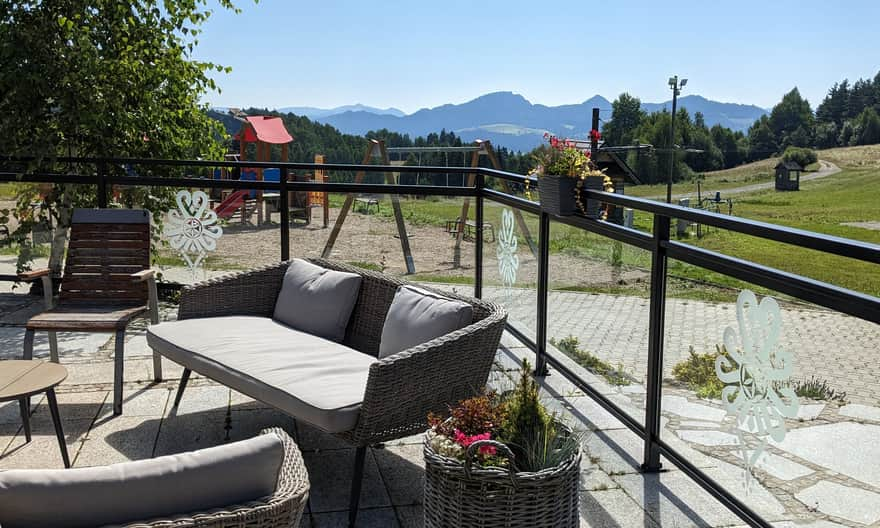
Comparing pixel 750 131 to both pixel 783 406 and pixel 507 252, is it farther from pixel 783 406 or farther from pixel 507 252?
pixel 783 406

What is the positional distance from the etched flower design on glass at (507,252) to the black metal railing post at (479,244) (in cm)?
32

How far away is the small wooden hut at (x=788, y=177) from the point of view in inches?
2530

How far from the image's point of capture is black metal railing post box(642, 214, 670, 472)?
3.04m

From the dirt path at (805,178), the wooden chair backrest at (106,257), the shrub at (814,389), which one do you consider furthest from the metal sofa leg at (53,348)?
the dirt path at (805,178)

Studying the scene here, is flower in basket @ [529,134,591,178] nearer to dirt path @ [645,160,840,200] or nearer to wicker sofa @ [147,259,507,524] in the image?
wicker sofa @ [147,259,507,524]

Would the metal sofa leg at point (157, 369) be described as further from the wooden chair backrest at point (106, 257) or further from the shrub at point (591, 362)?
the shrub at point (591, 362)

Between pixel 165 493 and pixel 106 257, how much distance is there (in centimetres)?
358

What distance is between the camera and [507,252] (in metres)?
4.90

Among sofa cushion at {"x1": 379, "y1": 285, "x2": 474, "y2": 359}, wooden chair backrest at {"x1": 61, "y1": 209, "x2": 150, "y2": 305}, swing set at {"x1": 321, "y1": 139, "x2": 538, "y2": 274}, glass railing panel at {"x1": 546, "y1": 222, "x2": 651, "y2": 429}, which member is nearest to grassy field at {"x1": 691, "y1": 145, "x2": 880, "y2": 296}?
swing set at {"x1": 321, "y1": 139, "x2": 538, "y2": 274}

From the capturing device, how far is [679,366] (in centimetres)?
291

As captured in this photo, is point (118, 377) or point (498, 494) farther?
point (118, 377)

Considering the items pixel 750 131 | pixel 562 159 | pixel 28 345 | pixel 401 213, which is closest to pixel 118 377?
pixel 28 345

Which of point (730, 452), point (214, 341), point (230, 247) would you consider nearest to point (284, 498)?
point (730, 452)

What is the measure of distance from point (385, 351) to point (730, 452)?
1.46 metres
